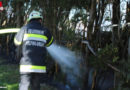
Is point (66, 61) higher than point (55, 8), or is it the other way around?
point (55, 8)

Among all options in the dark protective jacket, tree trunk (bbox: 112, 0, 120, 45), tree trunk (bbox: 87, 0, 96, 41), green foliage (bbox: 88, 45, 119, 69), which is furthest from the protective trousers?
tree trunk (bbox: 87, 0, 96, 41)

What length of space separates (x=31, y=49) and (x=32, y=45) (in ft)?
0.26

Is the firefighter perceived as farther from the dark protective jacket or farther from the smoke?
the smoke

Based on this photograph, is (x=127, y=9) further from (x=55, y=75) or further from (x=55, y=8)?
(x=55, y=75)

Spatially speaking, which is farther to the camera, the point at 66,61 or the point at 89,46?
the point at 66,61

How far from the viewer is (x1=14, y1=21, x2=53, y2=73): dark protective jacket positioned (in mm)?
4094

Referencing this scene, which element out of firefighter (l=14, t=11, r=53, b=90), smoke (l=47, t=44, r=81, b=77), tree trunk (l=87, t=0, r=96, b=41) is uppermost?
tree trunk (l=87, t=0, r=96, b=41)

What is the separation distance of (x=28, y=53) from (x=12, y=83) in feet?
10.5

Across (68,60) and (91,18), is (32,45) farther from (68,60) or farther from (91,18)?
(68,60)

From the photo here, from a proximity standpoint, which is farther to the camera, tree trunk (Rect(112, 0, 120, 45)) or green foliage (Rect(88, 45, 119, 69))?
tree trunk (Rect(112, 0, 120, 45))

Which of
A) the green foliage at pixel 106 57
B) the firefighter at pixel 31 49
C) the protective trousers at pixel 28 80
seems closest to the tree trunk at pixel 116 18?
the green foliage at pixel 106 57

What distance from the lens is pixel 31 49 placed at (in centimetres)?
414

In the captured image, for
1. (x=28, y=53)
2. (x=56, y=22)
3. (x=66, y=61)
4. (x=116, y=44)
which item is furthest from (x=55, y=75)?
(x=28, y=53)

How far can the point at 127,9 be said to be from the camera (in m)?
5.50
